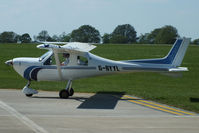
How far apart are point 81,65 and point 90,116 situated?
4.36m

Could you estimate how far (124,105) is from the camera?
1477 cm

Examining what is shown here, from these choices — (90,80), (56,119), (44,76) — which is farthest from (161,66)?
(90,80)

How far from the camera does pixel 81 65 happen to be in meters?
16.4

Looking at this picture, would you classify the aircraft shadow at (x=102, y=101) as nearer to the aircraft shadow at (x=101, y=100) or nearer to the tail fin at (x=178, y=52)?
the aircraft shadow at (x=101, y=100)

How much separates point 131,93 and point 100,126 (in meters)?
7.22

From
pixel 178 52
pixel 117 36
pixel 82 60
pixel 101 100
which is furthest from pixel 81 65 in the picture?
pixel 117 36

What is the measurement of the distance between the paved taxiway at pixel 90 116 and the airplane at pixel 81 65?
36.1 inches

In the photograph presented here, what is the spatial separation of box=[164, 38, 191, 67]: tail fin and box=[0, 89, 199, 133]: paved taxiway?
2.09m

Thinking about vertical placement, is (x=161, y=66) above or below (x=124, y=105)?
above

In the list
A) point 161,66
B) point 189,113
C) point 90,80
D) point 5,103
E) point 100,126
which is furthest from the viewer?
point 90,80

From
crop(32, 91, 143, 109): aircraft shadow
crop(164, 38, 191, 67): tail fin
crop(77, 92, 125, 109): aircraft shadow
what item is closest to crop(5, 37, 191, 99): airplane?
crop(164, 38, 191, 67): tail fin

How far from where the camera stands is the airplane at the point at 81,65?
1619cm

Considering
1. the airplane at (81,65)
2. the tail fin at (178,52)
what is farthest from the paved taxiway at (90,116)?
the tail fin at (178,52)

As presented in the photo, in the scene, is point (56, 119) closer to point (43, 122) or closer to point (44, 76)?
point (43, 122)
